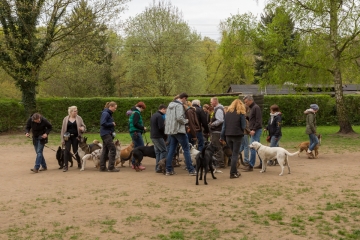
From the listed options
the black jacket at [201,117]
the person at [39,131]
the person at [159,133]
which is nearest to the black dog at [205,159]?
the person at [159,133]

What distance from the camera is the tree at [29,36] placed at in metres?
24.4

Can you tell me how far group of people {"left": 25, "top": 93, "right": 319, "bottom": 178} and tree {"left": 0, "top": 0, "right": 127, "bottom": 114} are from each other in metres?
14.3

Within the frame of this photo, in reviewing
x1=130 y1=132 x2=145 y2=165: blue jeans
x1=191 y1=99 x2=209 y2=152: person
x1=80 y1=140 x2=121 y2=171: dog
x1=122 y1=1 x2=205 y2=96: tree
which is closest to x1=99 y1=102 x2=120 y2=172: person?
x1=80 y1=140 x2=121 y2=171: dog

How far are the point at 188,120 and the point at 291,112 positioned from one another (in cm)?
1874

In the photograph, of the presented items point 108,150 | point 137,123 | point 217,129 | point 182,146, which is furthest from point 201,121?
point 108,150

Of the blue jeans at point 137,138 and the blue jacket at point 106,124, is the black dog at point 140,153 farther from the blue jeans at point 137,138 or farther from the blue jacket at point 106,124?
the blue jacket at point 106,124

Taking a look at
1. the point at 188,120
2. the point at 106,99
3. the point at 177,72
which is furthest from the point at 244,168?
the point at 177,72

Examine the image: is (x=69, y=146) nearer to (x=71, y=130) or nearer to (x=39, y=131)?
(x=71, y=130)

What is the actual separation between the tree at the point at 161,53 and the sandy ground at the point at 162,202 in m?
31.0

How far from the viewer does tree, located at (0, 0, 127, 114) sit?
24.4 metres

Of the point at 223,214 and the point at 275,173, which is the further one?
the point at 275,173

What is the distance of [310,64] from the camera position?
20406mm

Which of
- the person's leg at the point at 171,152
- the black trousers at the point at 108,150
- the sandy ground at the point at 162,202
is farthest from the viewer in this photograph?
the black trousers at the point at 108,150

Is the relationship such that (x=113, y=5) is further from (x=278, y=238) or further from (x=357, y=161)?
(x=278, y=238)
